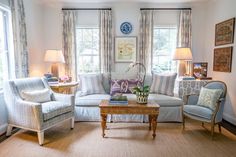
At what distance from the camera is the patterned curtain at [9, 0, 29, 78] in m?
3.62

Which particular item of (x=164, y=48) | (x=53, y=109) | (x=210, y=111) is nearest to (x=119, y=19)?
(x=164, y=48)

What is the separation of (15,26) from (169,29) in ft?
11.9

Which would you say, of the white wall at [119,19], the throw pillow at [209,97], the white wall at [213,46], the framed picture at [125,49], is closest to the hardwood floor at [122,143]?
the throw pillow at [209,97]

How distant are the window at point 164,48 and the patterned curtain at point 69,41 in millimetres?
2154

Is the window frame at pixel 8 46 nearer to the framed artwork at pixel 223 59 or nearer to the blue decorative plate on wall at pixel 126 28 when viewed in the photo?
the blue decorative plate on wall at pixel 126 28

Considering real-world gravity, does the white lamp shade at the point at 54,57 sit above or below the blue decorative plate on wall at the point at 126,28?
below

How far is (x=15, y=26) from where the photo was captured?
142 inches

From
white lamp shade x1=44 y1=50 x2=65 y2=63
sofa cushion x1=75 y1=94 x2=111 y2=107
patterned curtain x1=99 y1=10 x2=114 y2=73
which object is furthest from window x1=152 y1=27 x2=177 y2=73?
white lamp shade x1=44 y1=50 x2=65 y2=63

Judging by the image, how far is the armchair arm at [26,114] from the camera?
109 inches

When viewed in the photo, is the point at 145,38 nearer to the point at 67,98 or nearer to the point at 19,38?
the point at 67,98

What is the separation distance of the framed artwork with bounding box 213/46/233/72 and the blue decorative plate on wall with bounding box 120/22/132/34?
85.3 inches

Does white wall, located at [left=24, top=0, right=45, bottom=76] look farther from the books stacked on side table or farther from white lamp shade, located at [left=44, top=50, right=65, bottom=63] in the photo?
the books stacked on side table

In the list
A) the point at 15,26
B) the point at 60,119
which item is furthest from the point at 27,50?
the point at 60,119

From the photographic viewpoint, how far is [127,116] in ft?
12.5
